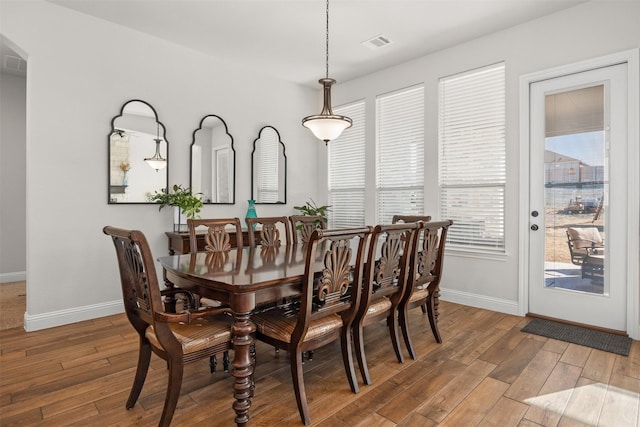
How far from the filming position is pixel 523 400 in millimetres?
2086

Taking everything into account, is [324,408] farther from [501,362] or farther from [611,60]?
[611,60]

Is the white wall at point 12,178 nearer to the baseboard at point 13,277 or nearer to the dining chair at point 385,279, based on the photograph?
the baseboard at point 13,277

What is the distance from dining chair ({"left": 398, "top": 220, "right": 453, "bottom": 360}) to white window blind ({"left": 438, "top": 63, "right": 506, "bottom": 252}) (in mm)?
1298

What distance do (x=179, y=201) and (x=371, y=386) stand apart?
9.13 feet

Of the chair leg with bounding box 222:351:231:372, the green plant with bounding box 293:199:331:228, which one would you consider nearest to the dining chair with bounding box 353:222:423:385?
the chair leg with bounding box 222:351:231:372

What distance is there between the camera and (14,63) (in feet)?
15.2

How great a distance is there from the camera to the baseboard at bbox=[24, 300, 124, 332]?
10.6 feet

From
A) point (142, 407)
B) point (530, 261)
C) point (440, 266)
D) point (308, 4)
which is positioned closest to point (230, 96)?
point (308, 4)

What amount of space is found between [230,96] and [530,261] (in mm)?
3993

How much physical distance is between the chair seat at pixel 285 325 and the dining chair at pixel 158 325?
19 cm

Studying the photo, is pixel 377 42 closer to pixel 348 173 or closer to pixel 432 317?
pixel 348 173

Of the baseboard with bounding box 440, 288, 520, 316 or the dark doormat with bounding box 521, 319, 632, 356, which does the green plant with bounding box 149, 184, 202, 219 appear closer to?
the baseboard with bounding box 440, 288, 520, 316

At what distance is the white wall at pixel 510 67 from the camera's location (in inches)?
123

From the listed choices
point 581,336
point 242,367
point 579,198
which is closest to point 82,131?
point 242,367
